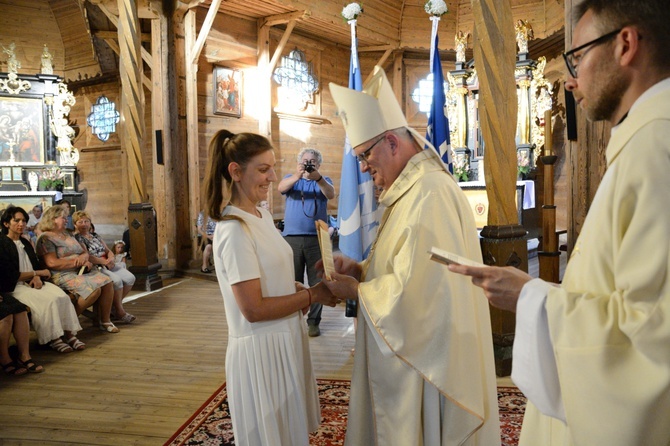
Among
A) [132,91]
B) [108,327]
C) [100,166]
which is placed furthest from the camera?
[100,166]

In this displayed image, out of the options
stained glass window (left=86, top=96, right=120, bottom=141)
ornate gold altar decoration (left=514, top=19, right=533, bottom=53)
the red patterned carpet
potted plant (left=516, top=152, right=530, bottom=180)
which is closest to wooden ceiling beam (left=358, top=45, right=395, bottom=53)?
ornate gold altar decoration (left=514, top=19, right=533, bottom=53)

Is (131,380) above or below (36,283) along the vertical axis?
below

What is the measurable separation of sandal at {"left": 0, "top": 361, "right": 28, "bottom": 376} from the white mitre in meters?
3.45

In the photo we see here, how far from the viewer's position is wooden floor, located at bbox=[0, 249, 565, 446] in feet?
9.43

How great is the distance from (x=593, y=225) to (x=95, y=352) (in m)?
4.42

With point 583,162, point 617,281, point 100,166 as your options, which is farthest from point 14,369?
point 100,166

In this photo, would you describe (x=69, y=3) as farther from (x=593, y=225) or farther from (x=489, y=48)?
(x=593, y=225)

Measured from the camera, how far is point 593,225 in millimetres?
953

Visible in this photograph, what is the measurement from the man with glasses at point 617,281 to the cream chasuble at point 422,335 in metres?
0.55

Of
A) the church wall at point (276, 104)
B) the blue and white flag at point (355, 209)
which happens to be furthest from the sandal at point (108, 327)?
the church wall at point (276, 104)

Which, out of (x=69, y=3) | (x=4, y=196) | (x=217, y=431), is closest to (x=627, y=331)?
(x=217, y=431)

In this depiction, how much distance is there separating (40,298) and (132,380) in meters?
1.30

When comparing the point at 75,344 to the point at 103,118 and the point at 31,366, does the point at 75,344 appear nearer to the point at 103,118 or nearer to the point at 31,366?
the point at 31,366

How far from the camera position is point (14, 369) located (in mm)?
3816
